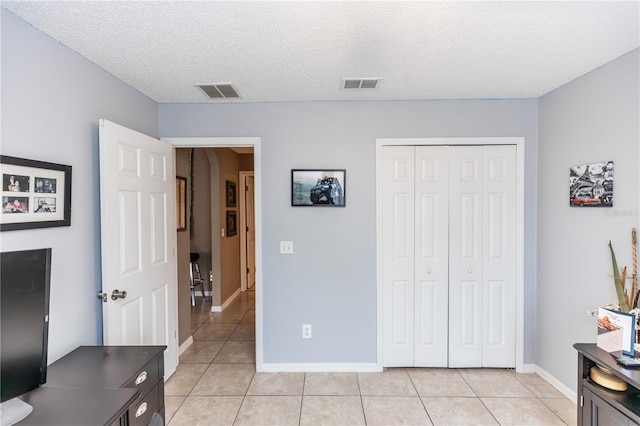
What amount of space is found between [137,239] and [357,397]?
2.07m

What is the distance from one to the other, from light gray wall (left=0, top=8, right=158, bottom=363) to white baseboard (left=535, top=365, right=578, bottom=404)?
11.3ft

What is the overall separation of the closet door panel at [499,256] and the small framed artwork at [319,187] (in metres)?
1.29

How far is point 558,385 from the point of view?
2498 mm

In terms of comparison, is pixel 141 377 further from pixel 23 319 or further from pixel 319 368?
pixel 319 368

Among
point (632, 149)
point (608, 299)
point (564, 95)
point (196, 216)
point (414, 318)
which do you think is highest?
point (564, 95)

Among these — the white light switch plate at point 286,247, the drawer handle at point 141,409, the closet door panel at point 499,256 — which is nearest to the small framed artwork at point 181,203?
the white light switch plate at point 286,247

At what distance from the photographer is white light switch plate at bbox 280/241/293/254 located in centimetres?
281

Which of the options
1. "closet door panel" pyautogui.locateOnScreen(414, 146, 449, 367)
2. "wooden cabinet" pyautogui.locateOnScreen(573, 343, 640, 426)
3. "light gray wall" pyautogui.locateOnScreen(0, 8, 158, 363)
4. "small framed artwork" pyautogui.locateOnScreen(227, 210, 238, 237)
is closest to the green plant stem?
"wooden cabinet" pyautogui.locateOnScreen(573, 343, 640, 426)

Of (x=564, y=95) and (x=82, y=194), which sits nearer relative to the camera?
(x=82, y=194)

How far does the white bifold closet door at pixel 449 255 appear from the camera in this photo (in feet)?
9.07

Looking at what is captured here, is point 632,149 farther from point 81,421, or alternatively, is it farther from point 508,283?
point 81,421

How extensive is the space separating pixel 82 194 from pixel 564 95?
354 cm

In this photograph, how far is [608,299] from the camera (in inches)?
82.0

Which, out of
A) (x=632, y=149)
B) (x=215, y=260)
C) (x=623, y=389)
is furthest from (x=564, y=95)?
(x=215, y=260)
